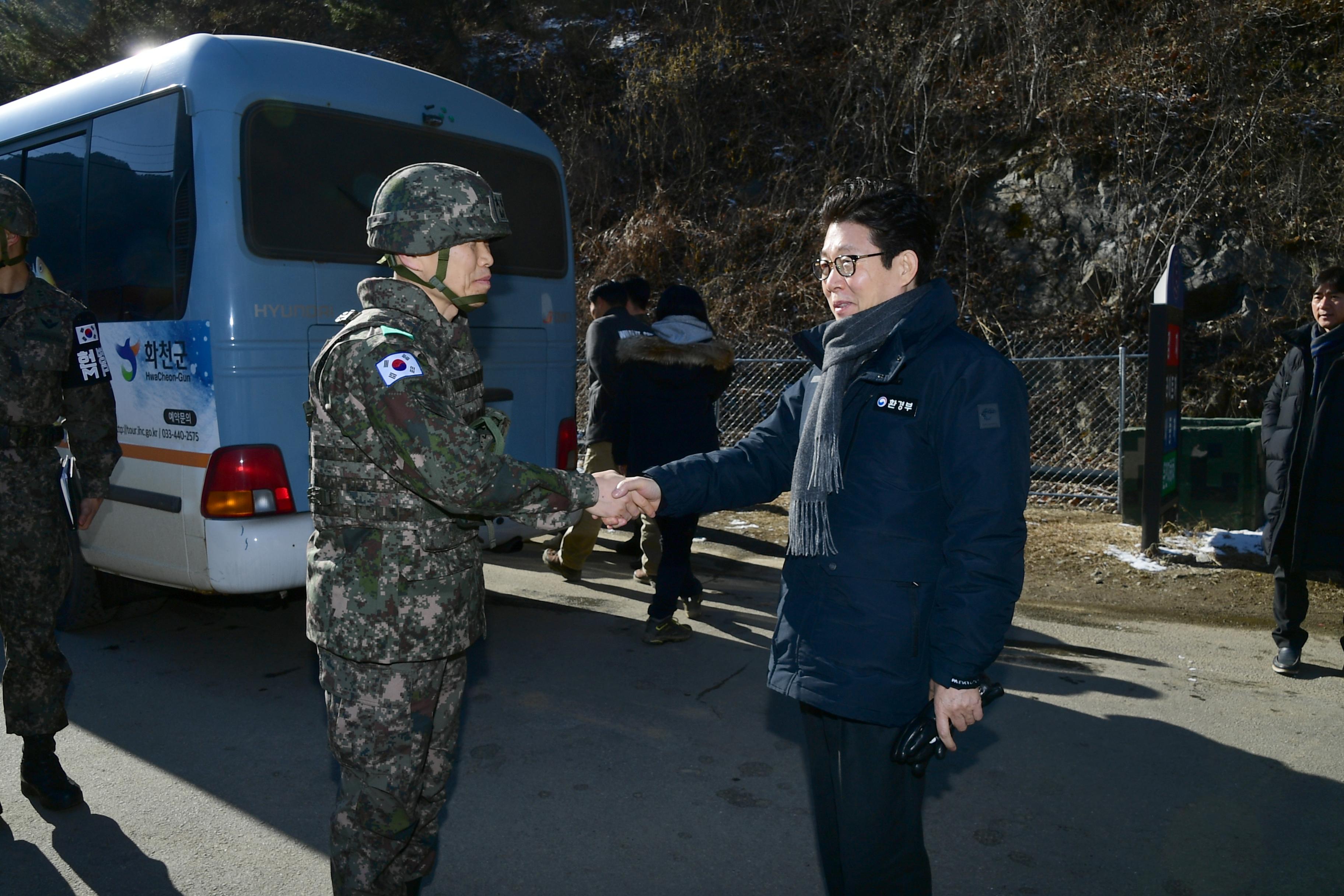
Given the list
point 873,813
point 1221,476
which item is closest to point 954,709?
point 873,813

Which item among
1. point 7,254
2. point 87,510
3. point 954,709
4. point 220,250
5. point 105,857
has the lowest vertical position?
point 105,857

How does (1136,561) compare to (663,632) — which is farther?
(1136,561)

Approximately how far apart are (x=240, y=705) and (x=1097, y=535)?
6245 millimetres

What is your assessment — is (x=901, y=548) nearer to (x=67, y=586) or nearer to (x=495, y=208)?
(x=495, y=208)

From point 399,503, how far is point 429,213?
0.74 m

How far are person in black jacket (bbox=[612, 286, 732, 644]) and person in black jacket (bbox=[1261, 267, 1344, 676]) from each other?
113 inches

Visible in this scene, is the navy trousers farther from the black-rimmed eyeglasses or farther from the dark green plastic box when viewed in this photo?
the dark green plastic box

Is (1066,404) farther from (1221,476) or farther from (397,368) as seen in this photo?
(397,368)

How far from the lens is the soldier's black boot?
11.6 feet

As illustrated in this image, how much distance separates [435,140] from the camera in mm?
5340

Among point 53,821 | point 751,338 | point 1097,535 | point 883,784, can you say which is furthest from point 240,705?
point 751,338

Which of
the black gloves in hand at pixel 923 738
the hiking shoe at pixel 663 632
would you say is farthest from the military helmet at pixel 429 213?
the hiking shoe at pixel 663 632

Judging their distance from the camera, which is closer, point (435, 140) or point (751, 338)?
point (435, 140)

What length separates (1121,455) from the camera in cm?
815
